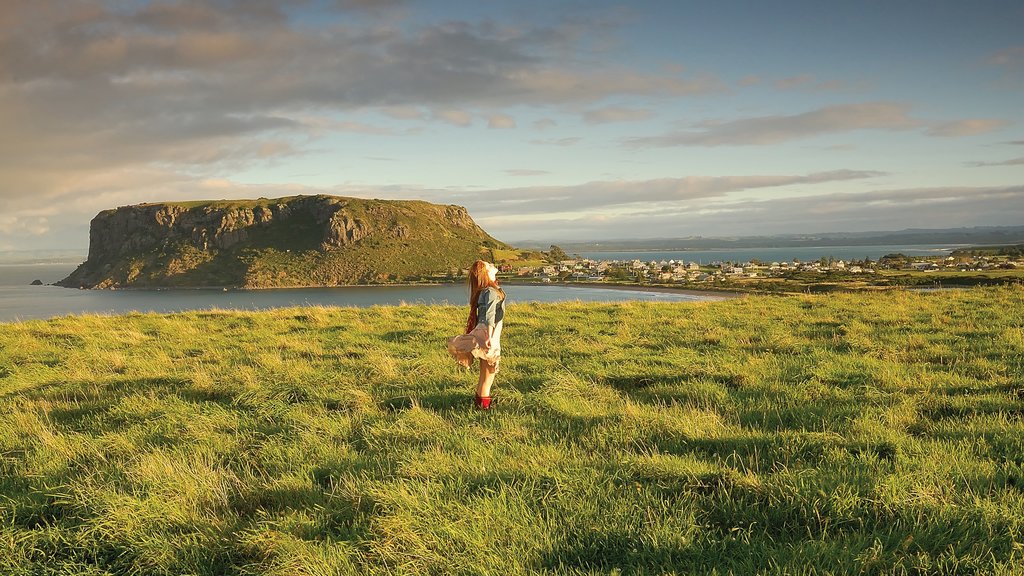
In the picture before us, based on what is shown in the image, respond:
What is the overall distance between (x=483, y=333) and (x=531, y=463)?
2.58 meters

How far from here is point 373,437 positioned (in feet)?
20.5

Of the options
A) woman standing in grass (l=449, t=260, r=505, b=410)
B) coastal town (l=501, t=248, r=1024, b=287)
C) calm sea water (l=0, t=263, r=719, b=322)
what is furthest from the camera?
coastal town (l=501, t=248, r=1024, b=287)

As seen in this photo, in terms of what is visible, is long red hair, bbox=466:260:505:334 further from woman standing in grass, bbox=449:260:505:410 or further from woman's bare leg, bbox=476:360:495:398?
woman's bare leg, bbox=476:360:495:398

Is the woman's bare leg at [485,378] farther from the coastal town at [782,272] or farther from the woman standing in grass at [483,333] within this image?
the coastal town at [782,272]

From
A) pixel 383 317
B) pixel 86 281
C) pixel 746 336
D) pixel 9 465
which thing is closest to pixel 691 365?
pixel 746 336

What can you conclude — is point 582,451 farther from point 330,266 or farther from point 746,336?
point 330,266

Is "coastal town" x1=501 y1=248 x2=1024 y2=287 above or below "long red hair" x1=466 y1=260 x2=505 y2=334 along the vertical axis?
below

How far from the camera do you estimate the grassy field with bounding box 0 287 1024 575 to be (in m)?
3.73

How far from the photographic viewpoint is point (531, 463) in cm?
508

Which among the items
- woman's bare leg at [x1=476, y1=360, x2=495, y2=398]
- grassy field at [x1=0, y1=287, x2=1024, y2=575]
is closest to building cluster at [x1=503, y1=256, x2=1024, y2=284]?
grassy field at [x1=0, y1=287, x2=1024, y2=575]

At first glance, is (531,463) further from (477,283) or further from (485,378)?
(477,283)

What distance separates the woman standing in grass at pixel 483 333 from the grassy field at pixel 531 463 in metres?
0.58

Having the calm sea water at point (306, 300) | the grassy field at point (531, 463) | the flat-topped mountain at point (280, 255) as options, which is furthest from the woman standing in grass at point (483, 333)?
the flat-topped mountain at point (280, 255)

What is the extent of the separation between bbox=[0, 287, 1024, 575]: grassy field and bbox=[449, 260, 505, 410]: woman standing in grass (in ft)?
1.90
